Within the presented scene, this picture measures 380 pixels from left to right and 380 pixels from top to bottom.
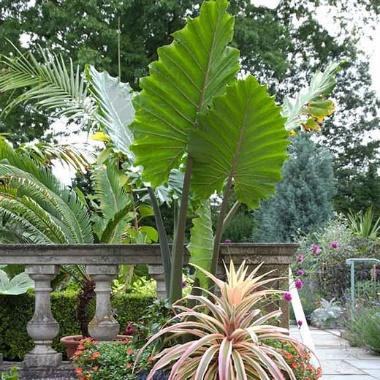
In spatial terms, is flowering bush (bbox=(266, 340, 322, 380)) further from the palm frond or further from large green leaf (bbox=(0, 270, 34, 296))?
large green leaf (bbox=(0, 270, 34, 296))

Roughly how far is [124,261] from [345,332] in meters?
5.27

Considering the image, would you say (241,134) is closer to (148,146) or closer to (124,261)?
(148,146)

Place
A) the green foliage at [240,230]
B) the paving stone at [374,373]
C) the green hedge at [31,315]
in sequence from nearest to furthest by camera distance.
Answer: the paving stone at [374,373], the green hedge at [31,315], the green foliage at [240,230]

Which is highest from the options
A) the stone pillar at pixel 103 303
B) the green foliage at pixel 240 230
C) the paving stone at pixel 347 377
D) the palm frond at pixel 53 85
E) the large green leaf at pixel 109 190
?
the green foliage at pixel 240 230

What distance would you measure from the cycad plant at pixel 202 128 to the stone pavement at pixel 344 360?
268cm

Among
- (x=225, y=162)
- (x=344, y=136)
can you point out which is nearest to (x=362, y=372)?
(x=225, y=162)

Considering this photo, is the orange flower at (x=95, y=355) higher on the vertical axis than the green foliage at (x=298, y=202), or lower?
lower

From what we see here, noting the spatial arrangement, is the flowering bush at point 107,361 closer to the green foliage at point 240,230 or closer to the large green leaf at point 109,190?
the large green leaf at point 109,190

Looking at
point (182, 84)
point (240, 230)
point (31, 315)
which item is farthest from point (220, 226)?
point (240, 230)

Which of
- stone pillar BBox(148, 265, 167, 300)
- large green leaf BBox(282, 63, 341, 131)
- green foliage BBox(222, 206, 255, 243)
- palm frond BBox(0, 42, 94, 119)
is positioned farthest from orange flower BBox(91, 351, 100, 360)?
green foliage BBox(222, 206, 255, 243)

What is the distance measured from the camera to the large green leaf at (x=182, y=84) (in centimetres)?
369

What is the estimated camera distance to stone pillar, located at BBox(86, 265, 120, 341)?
470 centimetres

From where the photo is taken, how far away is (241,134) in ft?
12.7

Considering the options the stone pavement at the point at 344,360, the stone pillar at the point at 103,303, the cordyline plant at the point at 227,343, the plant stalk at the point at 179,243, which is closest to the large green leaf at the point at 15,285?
the stone pillar at the point at 103,303
